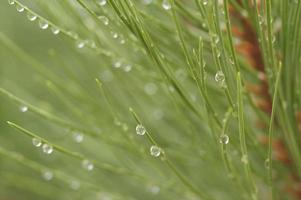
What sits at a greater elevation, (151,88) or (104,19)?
(151,88)

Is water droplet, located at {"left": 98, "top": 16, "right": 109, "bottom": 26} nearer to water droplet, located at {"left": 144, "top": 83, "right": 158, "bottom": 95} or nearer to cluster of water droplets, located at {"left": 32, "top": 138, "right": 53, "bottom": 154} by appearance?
cluster of water droplets, located at {"left": 32, "top": 138, "right": 53, "bottom": 154}

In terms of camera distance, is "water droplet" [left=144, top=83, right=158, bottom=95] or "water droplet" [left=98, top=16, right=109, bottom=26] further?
"water droplet" [left=144, top=83, right=158, bottom=95]

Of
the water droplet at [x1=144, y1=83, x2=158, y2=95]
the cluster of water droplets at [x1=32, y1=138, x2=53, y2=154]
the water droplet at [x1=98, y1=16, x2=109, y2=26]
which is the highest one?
the water droplet at [x1=144, y1=83, x2=158, y2=95]

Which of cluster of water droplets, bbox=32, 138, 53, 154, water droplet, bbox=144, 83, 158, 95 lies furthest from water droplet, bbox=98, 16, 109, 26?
water droplet, bbox=144, 83, 158, 95

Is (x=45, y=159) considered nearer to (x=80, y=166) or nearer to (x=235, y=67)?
(x=80, y=166)

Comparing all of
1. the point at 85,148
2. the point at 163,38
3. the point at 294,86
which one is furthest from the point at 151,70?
the point at 85,148

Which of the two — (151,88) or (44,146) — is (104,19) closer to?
(44,146)

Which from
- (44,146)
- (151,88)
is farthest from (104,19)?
(151,88)

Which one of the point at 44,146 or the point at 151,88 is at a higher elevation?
the point at 151,88

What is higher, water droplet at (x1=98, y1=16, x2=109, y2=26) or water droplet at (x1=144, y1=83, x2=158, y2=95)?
water droplet at (x1=144, y1=83, x2=158, y2=95)

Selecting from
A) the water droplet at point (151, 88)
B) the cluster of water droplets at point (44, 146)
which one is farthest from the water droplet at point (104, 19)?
the water droplet at point (151, 88)

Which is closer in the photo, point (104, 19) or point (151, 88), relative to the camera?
point (104, 19)
